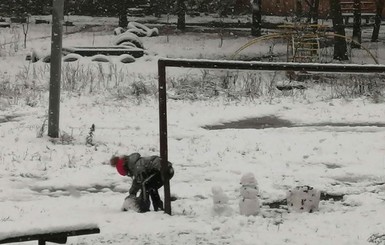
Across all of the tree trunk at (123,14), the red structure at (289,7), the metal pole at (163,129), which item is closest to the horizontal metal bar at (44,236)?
the metal pole at (163,129)

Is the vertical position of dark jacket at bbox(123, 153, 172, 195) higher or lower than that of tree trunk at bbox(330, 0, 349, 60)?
lower

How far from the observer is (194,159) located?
967cm

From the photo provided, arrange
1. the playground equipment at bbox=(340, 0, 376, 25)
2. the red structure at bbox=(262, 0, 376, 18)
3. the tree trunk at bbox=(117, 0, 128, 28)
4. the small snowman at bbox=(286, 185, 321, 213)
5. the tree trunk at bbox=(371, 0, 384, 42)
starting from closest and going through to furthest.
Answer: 1. the small snowman at bbox=(286, 185, 321, 213)
2. the tree trunk at bbox=(371, 0, 384, 42)
3. the tree trunk at bbox=(117, 0, 128, 28)
4. the playground equipment at bbox=(340, 0, 376, 25)
5. the red structure at bbox=(262, 0, 376, 18)

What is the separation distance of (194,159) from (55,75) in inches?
111

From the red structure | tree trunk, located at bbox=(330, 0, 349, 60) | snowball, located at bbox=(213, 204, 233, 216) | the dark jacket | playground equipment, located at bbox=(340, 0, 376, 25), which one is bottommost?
snowball, located at bbox=(213, 204, 233, 216)

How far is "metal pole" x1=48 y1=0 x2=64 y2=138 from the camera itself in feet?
34.5

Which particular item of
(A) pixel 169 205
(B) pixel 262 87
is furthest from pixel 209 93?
(A) pixel 169 205

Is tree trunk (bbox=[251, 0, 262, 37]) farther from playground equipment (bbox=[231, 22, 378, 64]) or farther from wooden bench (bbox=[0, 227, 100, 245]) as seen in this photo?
wooden bench (bbox=[0, 227, 100, 245])

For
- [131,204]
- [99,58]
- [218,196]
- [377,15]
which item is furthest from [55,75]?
[377,15]

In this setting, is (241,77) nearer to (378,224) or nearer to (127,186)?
(127,186)

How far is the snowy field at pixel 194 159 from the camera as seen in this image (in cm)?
612

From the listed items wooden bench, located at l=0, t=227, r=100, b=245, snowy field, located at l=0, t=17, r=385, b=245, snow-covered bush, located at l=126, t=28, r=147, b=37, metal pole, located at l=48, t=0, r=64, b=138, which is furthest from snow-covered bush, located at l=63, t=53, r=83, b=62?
wooden bench, located at l=0, t=227, r=100, b=245

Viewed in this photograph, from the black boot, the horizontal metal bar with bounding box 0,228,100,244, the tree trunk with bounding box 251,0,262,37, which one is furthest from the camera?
the tree trunk with bounding box 251,0,262,37

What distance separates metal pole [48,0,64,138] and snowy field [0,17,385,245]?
0.27 m
